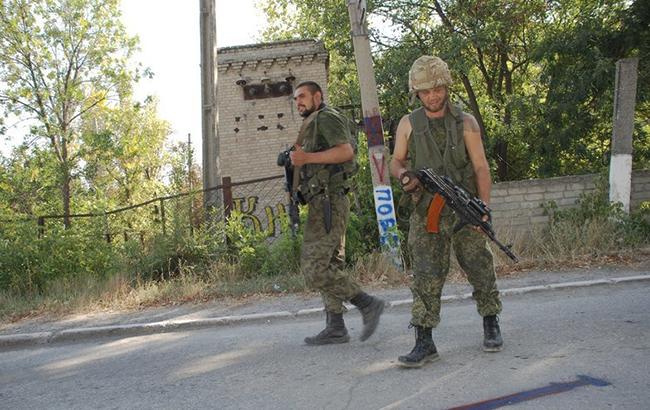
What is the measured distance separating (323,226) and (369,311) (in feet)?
2.39

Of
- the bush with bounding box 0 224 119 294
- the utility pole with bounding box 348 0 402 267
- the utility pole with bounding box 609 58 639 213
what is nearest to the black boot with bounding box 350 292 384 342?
the utility pole with bounding box 348 0 402 267

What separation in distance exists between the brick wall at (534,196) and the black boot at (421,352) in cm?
565

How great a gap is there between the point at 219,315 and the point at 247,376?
2277 mm

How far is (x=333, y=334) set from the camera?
441cm

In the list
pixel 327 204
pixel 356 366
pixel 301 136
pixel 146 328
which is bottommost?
pixel 146 328

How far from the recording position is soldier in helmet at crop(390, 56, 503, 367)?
12.0 ft

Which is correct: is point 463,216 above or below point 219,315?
above

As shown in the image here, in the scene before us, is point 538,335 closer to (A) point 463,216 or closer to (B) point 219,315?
(A) point 463,216

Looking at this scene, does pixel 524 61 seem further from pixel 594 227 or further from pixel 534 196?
pixel 594 227

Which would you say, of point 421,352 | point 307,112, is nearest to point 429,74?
point 307,112

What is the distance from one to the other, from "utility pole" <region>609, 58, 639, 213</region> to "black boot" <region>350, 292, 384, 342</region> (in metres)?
5.62

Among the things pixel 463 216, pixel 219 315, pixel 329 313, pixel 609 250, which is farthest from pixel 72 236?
pixel 609 250

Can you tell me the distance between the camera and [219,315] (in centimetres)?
599

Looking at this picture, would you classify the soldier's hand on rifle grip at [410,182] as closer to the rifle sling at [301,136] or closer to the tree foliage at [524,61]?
the rifle sling at [301,136]
